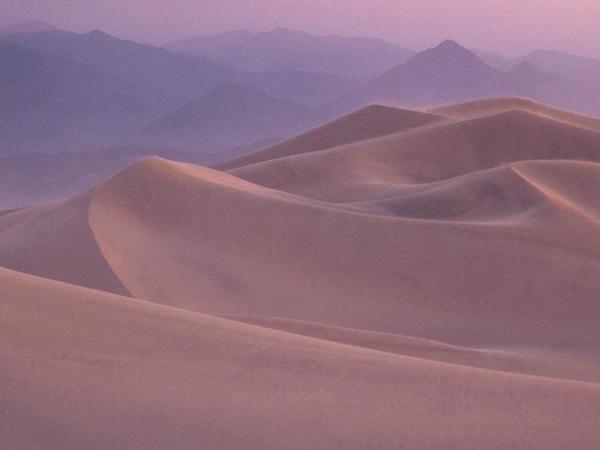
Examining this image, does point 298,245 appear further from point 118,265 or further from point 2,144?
point 2,144

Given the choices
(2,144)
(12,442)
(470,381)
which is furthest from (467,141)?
(2,144)

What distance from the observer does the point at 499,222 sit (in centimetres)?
927

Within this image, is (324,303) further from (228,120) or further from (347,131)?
(228,120)

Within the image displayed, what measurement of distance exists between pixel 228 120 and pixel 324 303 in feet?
324

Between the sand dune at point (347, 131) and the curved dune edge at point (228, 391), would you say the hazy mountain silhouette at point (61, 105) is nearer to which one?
the sand dune at point (347, 131)

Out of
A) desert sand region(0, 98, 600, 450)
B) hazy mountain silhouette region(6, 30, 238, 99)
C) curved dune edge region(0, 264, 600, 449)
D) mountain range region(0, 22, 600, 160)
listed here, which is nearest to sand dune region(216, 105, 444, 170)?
desert sand region(0, 98, 600, 450)

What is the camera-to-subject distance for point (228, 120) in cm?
10444

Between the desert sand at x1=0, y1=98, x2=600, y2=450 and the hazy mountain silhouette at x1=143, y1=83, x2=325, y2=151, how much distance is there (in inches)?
3367

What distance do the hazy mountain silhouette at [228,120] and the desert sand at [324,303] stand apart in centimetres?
8551

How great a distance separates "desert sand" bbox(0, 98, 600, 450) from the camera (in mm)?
2584

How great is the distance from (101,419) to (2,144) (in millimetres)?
103020

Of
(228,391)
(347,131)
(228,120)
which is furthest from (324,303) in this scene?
(228,120)

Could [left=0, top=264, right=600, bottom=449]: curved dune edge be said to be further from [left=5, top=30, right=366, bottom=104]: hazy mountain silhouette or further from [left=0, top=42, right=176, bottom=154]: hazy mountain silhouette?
[left=5, top=30, right=366, bottom=104]: hazy mountain silhouette

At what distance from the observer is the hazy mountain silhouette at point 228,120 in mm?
101250
